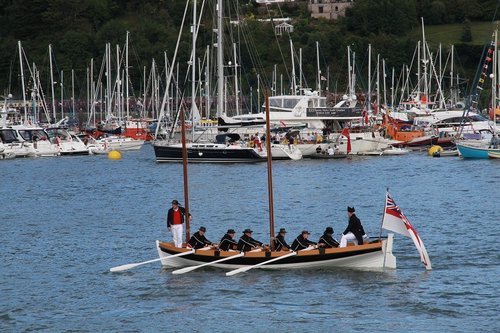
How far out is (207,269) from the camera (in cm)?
4806

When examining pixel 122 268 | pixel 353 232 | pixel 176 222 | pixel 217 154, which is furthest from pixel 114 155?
pixel 353 232

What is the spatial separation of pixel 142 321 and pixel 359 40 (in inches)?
6366

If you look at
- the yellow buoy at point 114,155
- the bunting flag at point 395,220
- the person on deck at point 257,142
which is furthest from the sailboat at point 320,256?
the yellow buoy at point 114,155

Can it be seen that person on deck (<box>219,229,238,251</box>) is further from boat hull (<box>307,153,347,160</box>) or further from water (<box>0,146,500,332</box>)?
boat hull (<box>307,153,347,160</box>)

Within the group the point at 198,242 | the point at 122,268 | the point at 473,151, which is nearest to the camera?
the point at 198,242

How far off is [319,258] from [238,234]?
1425 centimetres

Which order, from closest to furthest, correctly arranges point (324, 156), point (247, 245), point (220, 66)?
point (247, 245), point (220, 66), point (324, 156)

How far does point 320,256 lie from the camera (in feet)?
151

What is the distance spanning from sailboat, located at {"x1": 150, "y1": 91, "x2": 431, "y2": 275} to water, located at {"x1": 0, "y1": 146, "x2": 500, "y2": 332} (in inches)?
17.7

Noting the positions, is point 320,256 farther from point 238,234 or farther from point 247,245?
point 238,234

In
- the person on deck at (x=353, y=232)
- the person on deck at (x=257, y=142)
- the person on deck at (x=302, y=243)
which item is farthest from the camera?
the person on deck at (x=257, y=142)

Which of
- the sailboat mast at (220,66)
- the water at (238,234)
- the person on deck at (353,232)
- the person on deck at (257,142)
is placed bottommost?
the water at (238,234)

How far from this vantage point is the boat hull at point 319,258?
45500 mm

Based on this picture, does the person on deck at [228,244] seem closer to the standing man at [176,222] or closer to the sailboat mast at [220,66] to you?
the standing man at [176,222]
